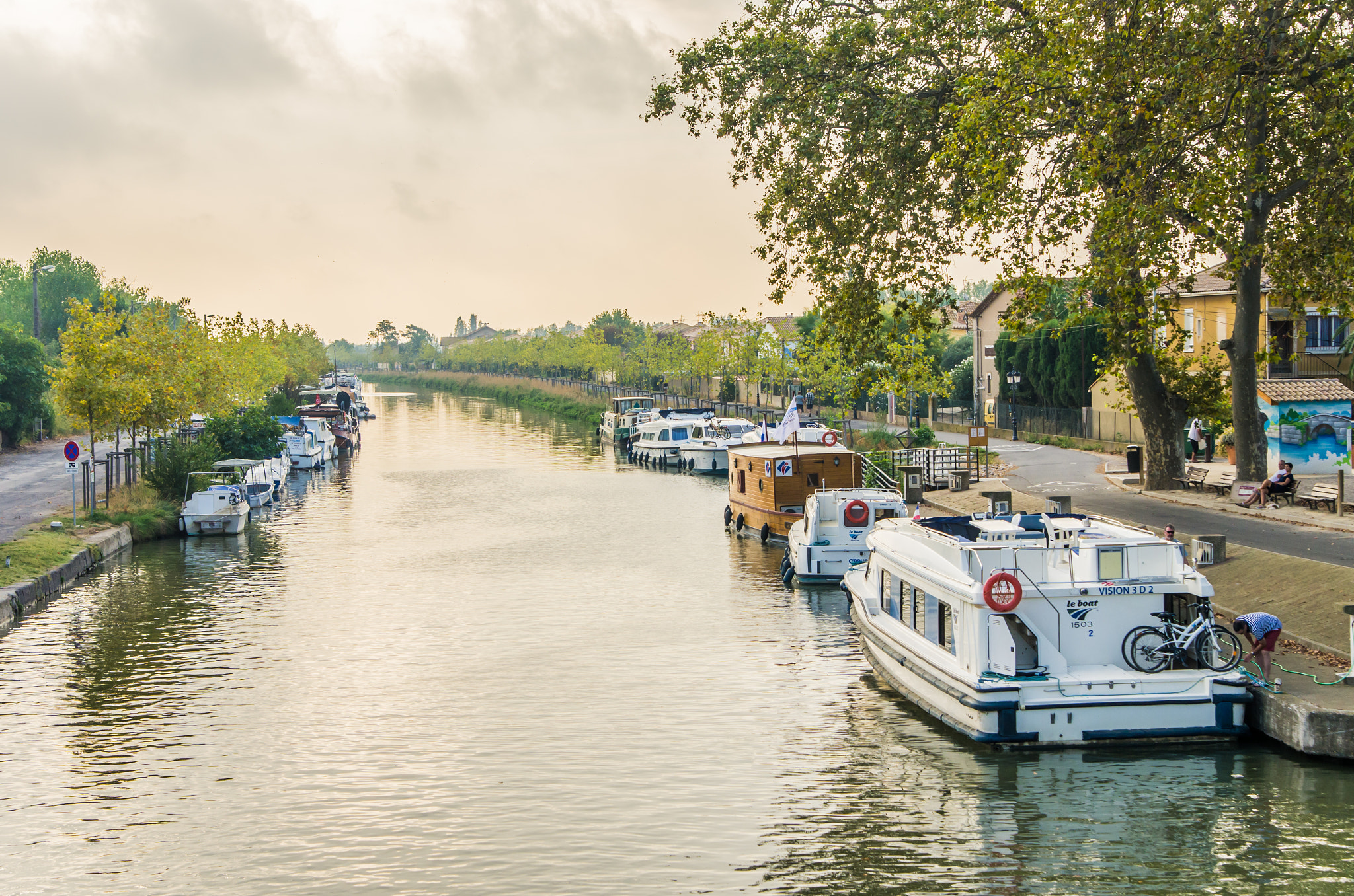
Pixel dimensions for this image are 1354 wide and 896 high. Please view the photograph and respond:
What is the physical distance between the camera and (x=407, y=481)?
58531 millimetres

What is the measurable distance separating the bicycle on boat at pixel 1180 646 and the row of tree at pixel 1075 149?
1053 centimetres

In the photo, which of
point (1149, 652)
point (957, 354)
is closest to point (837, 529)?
point (1149, 652)

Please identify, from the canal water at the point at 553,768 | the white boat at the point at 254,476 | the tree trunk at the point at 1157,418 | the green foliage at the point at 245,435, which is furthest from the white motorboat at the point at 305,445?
the tree trunk at the point at 1157,418

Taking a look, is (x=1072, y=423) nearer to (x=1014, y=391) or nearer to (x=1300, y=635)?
(x=1014, y=391)

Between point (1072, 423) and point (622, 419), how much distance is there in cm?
2949

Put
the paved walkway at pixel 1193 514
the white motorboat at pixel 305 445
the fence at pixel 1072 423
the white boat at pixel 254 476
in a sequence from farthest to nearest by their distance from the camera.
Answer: the white motorboat at pixel 305 445 < the fence at pixel 1072 423 < the white boat at pixel 254 476 < the paved walkway at pixel 1193 514

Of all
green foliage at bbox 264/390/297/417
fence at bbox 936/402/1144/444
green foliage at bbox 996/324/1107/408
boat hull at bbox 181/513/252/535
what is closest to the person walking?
fence at bbox 936/402/1144/444

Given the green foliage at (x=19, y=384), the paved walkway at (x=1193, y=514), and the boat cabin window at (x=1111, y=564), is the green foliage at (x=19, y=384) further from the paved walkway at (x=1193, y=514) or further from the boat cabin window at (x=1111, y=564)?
the boat cabin window at (x=1111, y=564)

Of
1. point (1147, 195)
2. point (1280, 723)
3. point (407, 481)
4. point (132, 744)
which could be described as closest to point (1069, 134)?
point (1147, 195)

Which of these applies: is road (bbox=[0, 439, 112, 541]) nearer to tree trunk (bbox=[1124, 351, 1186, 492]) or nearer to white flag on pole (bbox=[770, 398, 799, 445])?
white flag on pole (bbox=[770, 398, 799, 445])

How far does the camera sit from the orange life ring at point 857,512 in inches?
1167

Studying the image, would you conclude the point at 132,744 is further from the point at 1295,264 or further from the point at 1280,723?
the point at 1295,264

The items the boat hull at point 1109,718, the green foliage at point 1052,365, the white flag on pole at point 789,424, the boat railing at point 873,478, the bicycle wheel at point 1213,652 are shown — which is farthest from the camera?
the green foliage at point 1052,365

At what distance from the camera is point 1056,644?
17078mm
